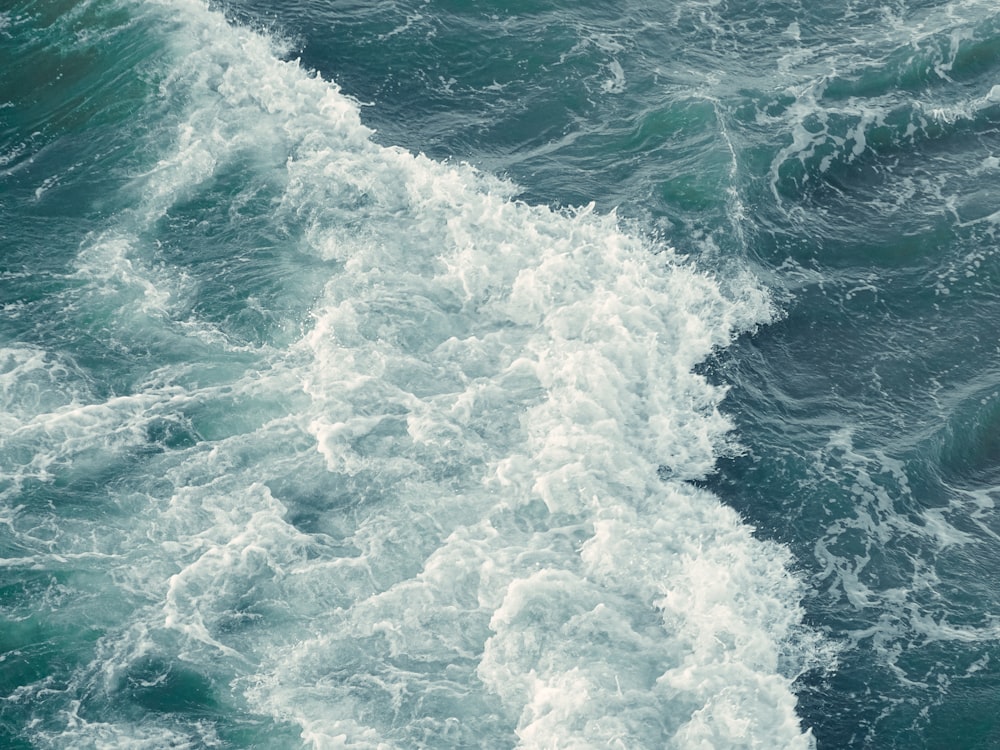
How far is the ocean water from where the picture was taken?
89.1 ft

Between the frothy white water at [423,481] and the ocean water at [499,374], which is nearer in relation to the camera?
the frothy white water at [423,481]

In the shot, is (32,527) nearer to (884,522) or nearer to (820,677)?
(820,677)

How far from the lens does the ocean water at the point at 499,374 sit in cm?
2717

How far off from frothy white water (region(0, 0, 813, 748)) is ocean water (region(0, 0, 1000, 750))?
105 mm

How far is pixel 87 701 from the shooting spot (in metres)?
26.2

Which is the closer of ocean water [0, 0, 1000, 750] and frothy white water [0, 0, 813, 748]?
frothy white water [0, 0, 813, 748]

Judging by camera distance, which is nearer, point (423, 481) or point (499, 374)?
point (423, 481)

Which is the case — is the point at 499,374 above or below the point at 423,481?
above

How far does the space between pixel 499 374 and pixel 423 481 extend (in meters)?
4.47

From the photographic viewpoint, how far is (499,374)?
3403 cm

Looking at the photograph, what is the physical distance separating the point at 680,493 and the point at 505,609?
597 centimetres

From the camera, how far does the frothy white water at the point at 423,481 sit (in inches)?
1053

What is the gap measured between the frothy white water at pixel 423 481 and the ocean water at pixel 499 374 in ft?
0.34

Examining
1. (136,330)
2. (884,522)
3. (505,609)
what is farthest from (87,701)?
(884,522)
